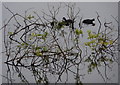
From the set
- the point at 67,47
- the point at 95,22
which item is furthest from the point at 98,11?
the point at 67,47

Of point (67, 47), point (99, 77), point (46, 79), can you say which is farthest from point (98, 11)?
point (46, 79)

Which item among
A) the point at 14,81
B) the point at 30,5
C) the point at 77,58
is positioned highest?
the point at 30,5

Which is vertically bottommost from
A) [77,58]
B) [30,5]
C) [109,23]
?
[77,58]

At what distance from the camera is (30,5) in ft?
20.0

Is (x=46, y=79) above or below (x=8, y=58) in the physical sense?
below

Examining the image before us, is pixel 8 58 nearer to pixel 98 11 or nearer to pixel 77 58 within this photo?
pixel 77 58

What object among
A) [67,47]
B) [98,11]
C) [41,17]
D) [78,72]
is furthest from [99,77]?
[41,17]

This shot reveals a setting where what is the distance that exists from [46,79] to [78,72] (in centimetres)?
69

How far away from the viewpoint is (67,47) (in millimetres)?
6012

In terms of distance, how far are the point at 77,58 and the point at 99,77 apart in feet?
2.04

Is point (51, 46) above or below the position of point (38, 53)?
above

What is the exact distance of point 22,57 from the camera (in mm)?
6023

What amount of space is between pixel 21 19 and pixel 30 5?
1.17 ft

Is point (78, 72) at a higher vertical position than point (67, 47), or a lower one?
lower
